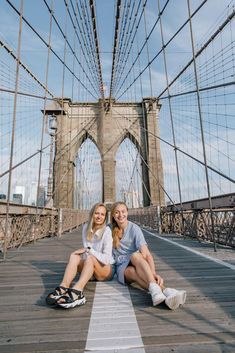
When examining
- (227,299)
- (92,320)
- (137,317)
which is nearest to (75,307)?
(92,320)

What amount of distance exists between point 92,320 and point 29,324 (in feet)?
1.09

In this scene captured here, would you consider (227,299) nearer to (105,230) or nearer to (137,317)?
(137,317)

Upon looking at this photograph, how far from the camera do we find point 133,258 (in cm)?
195

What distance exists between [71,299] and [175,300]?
Answer: 24.5 inches

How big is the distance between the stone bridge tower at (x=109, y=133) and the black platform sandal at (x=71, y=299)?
15493mm

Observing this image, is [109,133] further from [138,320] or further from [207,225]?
[138,320]

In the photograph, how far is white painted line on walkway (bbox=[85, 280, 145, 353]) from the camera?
119 cm

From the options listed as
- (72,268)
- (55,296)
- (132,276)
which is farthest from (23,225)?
(55,296)

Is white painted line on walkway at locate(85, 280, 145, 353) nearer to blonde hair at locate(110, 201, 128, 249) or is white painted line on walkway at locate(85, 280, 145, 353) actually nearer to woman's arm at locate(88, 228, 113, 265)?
woman's arm at locate(88, 228, 113, 265)

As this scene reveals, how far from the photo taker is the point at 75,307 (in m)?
1.69

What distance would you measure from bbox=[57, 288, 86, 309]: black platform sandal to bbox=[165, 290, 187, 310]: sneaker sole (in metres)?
0.53

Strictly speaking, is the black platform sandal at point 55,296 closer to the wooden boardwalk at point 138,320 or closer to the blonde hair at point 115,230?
the wooden boardwalk at point 138,320

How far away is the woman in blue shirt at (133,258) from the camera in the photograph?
1.72 m

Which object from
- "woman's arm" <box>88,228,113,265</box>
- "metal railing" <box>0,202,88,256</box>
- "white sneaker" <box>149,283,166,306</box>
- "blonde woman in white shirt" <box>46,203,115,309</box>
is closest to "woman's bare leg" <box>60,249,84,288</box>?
"blonde woman in white shirt" <box>46,203,115,309</box>
